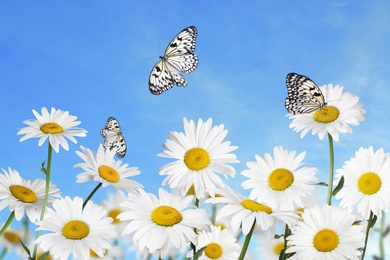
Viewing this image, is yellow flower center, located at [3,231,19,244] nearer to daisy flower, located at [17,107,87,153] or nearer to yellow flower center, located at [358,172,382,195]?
daisy flower, located at [17,107,87,153]

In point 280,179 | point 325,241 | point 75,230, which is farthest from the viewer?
point 280,179

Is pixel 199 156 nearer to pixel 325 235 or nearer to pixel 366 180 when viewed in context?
pixel 325 235

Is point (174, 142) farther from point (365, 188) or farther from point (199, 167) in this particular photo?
point (365, 188)

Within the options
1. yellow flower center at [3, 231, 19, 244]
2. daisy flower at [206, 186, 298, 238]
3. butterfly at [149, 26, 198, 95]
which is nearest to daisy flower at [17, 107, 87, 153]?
yellow flower center at [3, 231, 19, 244]

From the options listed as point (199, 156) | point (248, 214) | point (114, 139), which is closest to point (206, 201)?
point (248, 214)

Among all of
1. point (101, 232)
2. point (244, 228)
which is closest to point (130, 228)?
point (101, 232)

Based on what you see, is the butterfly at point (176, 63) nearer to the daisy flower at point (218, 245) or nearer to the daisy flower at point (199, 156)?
the daisy flower at point (218, 245)

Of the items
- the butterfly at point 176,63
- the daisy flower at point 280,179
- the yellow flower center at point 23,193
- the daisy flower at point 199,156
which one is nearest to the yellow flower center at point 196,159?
the daisy flower at point 199,156
